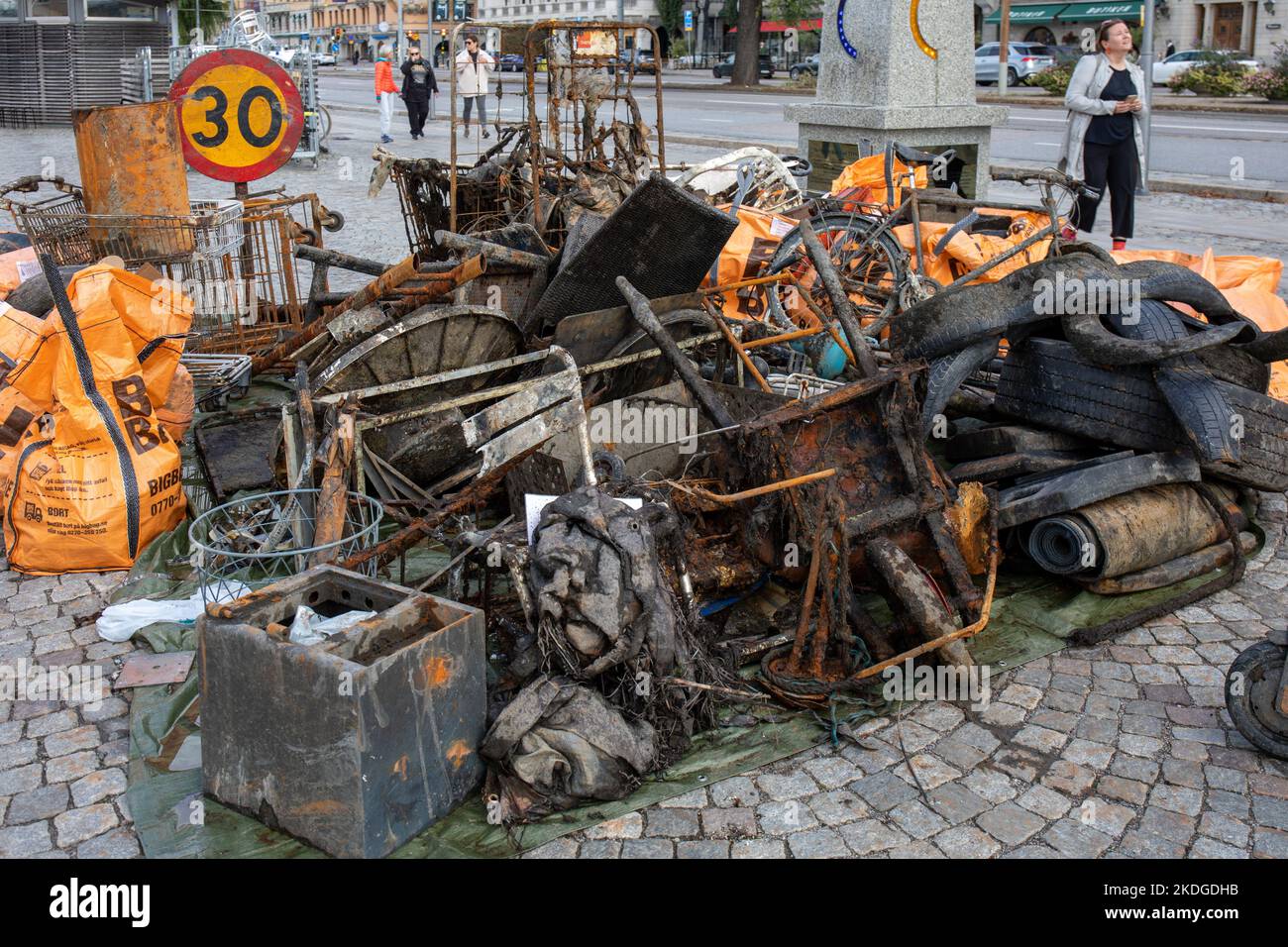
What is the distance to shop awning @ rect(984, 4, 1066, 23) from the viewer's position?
51281mm

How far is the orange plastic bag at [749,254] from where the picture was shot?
7922 mm

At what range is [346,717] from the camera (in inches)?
128

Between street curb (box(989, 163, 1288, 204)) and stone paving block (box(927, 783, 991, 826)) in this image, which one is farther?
street curb (box(989, 163, 1288, 204))

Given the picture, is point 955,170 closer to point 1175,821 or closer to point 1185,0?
point 1175,821

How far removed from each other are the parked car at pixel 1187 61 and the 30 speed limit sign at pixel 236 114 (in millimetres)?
32633

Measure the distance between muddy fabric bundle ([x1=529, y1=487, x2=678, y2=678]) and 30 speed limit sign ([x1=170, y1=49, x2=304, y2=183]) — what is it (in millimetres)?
4296

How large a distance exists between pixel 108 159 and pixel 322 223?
4.83 feet

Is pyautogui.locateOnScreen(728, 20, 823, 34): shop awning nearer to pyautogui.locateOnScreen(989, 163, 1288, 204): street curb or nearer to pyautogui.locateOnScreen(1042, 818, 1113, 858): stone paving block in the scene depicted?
pyautogui.locateOnScreen(989, 163, 1288, 204): street curb

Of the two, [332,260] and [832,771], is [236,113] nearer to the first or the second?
[332,260]

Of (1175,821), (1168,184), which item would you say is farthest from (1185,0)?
(1175,821)

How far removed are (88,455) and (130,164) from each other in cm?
249

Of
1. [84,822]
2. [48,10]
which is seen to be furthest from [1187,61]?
[84,822]

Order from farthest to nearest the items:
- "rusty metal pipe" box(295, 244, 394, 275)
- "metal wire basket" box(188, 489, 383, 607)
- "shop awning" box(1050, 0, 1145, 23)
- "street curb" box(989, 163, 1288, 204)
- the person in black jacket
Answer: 1. "shop awning" box(1050, 0, 1145, 23)
2. the person in black jacket
3. "street curb" box(989, 163, 1288, 204)
4. "rusty metal pipe" box(295, 244, 394, 275)
5. "metal wire basket" box(188, 489, 383, 607)

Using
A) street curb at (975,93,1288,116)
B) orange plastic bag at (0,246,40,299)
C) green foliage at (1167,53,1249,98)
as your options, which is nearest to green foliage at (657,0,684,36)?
street curb at (975,93,1288,116)
